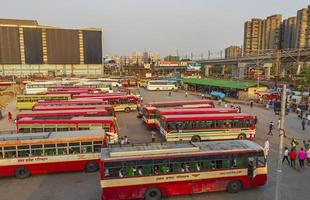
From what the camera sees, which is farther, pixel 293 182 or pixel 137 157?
pixel 293 182

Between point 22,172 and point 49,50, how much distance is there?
99.8m

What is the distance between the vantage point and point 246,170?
14.4 meters

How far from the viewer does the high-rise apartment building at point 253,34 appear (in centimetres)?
14174

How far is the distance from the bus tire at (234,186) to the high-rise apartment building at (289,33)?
390 feet

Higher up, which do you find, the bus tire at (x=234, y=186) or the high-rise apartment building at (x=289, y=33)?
the high-rise apartment building at (x=289, y=33)

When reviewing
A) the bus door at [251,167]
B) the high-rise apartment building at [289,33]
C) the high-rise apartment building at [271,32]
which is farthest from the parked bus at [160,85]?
the high-rise apartment building at [271,32]

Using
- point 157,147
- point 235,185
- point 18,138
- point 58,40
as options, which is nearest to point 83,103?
point 18,138

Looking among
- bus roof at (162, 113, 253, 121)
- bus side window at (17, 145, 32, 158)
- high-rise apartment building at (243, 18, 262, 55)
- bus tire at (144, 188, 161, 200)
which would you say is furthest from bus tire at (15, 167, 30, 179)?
high-rise apartment building at (243, 18, 262, 55)

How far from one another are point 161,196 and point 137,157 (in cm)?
245

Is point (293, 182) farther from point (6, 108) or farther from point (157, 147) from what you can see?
point (6, 108)

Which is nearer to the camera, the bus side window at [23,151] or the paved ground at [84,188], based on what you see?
the paved ground at [84,188]

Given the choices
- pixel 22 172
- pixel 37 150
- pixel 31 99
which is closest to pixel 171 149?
pixel 37 150

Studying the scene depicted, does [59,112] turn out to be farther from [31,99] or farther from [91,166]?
[31,99]

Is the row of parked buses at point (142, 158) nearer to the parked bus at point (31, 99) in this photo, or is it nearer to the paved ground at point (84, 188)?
the paved ground at point (84, 188)
